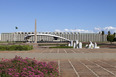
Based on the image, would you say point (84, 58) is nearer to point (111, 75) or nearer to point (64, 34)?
point (111, 75)

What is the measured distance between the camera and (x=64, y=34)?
157375mm

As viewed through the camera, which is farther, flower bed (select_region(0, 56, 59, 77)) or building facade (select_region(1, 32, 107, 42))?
building facade (select_region(1, 32, 107, 42))

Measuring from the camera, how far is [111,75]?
795cm

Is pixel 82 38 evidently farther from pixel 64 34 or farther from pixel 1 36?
pixel 1 36

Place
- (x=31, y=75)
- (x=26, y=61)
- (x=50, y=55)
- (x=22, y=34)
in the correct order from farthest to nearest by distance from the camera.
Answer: (x=22, y=34)
(x=50, y=55)
(x=26, y=61)
(x=31, y=75)

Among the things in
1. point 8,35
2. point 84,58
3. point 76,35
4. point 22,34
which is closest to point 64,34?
point 76,35

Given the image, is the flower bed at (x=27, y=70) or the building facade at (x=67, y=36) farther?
the building facade at (x=67, y=36)

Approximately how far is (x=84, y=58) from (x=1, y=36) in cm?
16407

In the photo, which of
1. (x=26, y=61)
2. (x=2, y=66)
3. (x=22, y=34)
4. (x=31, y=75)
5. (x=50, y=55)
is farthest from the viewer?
(x=22, y=34)

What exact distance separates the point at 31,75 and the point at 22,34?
155 metres

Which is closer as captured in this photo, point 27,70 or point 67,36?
point 27,70

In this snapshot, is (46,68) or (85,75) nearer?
(46,68)

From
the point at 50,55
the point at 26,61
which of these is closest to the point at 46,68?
the point at 26,61

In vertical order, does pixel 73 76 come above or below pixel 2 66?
below
